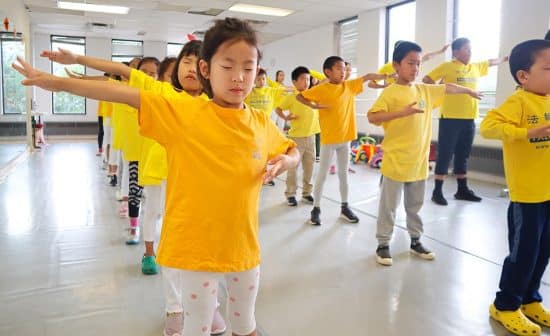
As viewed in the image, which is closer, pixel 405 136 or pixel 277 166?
pixel 277 166

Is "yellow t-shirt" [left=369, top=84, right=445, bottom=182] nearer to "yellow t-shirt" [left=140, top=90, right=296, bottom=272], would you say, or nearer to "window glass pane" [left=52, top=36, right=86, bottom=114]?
"yellow t-shirt" [left=140, top=90, right=296, bottom=272]

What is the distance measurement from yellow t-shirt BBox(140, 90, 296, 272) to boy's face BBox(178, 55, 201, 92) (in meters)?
0.67

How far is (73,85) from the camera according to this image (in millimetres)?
1080

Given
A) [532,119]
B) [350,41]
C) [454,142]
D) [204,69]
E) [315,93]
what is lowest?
[454,142]

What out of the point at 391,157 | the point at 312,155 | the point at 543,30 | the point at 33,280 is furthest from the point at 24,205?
the point at 543,30

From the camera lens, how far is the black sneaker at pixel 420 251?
2.92 m

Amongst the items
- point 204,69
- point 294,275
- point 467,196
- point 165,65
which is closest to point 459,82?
point 467,196

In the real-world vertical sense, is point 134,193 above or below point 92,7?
below

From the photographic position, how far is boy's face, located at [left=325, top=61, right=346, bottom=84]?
381 cm

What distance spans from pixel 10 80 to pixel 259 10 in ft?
15.6

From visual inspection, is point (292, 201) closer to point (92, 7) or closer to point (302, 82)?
point (302, 82)

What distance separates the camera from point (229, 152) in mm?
1227

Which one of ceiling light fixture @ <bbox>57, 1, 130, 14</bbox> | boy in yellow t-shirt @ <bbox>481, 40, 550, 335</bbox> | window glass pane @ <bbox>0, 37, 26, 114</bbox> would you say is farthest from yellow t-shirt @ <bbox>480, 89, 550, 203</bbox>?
ceiling light fixture @ <bbox>57, 1, 130, 14</bbox>

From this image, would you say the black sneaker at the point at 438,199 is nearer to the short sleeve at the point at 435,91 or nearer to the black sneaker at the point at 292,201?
the black sneaker at the point at 292,201
